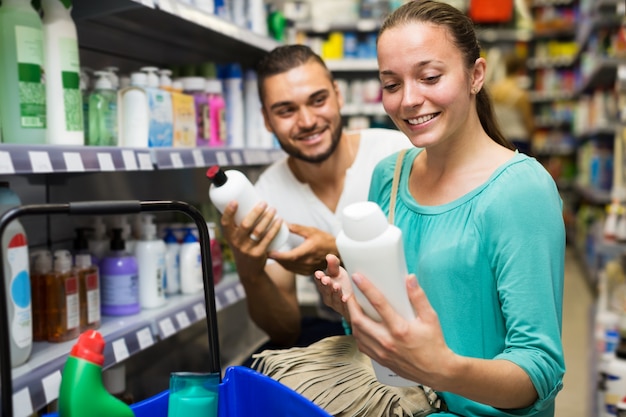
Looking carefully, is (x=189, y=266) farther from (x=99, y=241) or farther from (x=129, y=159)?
(x=129, y=159)

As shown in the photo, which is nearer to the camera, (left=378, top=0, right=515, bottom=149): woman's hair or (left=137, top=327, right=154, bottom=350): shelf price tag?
(left=378, top=0, right=515, bottom=149): woman's hair

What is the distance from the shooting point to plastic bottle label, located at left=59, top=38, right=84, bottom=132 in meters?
1.63

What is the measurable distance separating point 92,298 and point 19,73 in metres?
0.66

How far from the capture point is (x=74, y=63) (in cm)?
167

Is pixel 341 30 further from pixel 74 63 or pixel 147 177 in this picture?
pixel 74 63

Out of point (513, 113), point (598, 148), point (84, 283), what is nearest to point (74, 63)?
point (84, 283)

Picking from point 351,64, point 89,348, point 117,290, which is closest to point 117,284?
point 117,290

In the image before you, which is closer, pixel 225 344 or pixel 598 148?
pixel 225 344

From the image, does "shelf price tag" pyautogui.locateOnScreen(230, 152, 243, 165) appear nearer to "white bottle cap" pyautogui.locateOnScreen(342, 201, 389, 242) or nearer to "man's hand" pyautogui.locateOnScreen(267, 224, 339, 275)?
"man's hand" pyautogui.locateOnScreen(267, 224, 339, 275)

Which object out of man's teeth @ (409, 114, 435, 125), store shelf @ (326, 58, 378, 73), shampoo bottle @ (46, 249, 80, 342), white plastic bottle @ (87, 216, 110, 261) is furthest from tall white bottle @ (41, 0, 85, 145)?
store shelf @ (326, 58, 378, 73)

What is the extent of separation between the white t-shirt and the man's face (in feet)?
0.48

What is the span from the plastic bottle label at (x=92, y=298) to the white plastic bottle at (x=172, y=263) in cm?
45

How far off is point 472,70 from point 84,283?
3.92 ft

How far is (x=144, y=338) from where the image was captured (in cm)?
182
